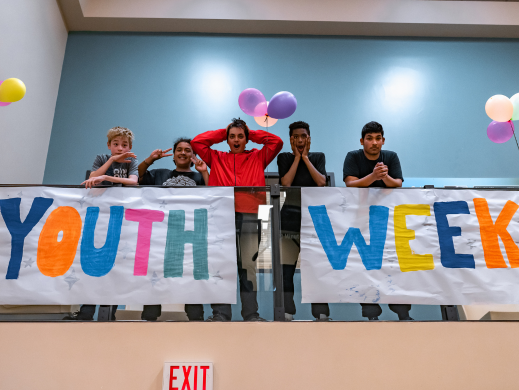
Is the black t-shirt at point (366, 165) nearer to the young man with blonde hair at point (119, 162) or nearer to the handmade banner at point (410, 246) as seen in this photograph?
the handmade banner at point (410, 246)

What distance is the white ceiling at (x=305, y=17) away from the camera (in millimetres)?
5492

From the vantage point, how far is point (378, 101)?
5.43 metres

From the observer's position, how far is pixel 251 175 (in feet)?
10.9

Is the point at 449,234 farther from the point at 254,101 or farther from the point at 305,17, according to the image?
the point at 305,17

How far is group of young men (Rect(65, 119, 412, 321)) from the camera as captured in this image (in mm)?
2801

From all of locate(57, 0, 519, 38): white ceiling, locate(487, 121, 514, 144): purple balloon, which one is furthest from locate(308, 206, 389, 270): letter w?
locate(57, 0, 519, 38): white ceiling

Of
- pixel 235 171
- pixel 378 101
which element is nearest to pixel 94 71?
pixel 235 171

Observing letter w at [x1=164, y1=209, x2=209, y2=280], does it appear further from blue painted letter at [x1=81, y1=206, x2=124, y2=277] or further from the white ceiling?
the white ceiling

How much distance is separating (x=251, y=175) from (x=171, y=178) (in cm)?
67

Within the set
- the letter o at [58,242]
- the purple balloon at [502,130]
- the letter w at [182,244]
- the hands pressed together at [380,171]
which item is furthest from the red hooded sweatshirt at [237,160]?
the purple balloon at [502,130]

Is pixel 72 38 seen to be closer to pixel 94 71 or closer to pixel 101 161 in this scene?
pixel 94 71
